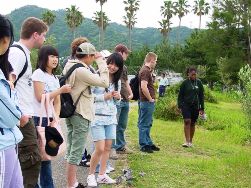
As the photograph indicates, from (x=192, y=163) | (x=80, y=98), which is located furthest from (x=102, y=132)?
(x=192, y=163)

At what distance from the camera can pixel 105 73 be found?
18.3ft

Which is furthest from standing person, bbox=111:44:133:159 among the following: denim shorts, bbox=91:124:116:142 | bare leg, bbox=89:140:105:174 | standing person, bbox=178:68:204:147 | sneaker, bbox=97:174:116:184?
bare leg, bbox=89:140:105:174

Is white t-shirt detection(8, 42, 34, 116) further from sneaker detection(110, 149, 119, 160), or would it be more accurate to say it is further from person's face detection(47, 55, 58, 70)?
sneaker detection(110, 149, 119, 160)

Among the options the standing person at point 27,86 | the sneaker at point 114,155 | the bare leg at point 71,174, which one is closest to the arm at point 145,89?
the sneaker at point 114,155

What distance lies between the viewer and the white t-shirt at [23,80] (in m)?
4.07

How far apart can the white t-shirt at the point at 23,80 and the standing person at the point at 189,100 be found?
19.2 ft

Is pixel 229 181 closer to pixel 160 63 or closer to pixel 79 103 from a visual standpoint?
pixel 79 103

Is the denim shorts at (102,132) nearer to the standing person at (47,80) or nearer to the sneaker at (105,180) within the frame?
the sneaker at (105,180)

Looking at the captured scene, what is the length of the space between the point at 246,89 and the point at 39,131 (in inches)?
236

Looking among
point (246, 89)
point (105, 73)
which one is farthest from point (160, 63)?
point (105, 73)

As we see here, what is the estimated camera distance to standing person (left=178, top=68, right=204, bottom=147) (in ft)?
32.3

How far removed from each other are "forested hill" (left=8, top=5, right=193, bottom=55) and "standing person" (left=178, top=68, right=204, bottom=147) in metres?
89.2

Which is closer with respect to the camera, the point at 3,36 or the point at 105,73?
the point at 3,36

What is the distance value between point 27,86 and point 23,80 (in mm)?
A: 92
